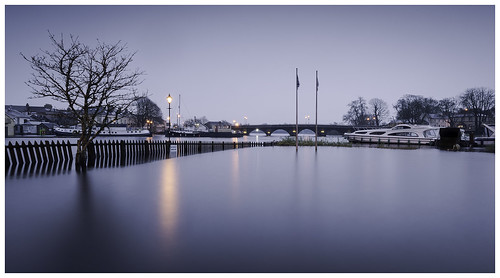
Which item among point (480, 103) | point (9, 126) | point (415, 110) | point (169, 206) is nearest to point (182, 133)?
point (9, 126)

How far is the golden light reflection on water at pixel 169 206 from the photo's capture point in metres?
5.05

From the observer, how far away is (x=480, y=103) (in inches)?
2835

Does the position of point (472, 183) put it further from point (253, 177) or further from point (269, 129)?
point (269, 129)

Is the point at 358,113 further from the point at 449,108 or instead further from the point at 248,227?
the point at 248,227

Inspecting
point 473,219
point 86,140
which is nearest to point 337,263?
point 473,219

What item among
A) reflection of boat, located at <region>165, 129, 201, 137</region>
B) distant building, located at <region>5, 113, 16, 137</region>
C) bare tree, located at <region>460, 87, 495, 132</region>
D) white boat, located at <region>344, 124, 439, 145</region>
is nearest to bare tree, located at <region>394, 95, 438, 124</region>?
bare tree, located at <region>460, 87, 495, 132</region>

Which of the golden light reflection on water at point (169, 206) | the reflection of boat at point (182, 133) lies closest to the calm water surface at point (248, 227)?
the golden light reflection on water at point (169, 206)

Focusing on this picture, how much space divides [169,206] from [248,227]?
225 cm

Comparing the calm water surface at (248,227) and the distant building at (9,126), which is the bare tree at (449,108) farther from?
the distant building at (9,126)

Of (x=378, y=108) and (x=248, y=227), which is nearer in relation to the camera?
(x=248, y=227)

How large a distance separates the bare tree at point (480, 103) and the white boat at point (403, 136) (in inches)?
1626

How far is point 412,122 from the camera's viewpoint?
81812 millimetres

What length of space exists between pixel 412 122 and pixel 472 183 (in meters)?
81.2

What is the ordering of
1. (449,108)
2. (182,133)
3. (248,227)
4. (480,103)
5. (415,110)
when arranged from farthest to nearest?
(182,133) < (449,108) < (415,110) < (480,103) < (248,227)
